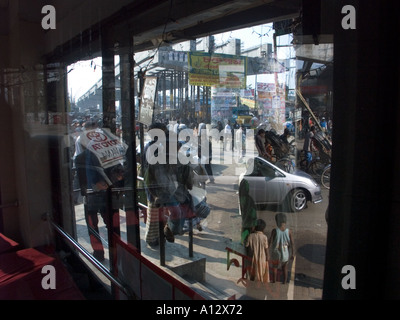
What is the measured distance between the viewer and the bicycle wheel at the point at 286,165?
156 cm

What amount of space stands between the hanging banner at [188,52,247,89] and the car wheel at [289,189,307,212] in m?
0.64

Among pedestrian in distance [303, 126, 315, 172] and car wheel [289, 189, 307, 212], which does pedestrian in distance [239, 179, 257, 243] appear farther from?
pedestrian in distance [303, 126, 315, 172]

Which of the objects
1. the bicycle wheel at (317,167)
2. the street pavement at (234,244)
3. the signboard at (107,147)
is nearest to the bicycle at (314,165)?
the bicycle wheel at (317,167)

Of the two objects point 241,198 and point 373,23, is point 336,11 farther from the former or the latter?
point 241,198

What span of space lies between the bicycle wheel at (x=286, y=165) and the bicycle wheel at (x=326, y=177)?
0.28 meters

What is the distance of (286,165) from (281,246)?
1.30ft

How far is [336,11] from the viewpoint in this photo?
1.14 meters

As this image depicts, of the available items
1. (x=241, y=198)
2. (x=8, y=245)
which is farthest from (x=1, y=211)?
(x=241, y=198)

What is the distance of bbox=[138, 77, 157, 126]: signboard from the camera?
7.17 feet

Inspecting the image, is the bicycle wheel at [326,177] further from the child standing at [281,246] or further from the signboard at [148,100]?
the signboard at [148,100]

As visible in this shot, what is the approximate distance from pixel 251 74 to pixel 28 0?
7.13 feet

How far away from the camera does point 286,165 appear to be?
1.61m

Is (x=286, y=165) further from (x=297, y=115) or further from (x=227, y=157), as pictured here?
(x=227, y=157)

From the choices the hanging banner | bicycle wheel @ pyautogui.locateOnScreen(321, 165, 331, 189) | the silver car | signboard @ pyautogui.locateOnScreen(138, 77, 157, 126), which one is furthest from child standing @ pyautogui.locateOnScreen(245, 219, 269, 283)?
signboard @ pyautogui.locateOnScreen(138, 77, 157, 126)
